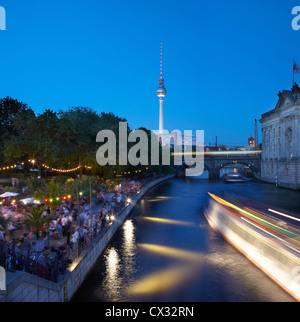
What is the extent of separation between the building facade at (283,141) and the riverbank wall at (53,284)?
57.0 m

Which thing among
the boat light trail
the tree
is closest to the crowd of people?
the boat light trail

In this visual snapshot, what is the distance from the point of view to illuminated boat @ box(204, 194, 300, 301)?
15812mm

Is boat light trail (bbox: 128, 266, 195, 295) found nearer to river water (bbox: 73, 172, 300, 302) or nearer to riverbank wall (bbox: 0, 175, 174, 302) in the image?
river water (bbox: 73, 172, 300, 302)

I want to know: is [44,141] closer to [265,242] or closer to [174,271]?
[174,271]

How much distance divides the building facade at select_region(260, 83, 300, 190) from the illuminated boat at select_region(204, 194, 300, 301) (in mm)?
42029

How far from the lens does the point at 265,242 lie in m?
19.1

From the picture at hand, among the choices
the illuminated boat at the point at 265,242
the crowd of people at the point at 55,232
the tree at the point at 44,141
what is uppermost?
the tree at the point at 44,141

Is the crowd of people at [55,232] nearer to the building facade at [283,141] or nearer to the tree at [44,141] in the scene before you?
the tree at [44,141]

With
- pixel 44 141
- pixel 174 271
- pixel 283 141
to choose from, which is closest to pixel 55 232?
pixel 174 271

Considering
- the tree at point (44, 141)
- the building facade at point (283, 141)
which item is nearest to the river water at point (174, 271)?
the tree at point (44, 141)

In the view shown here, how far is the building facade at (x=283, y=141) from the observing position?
214 feet
